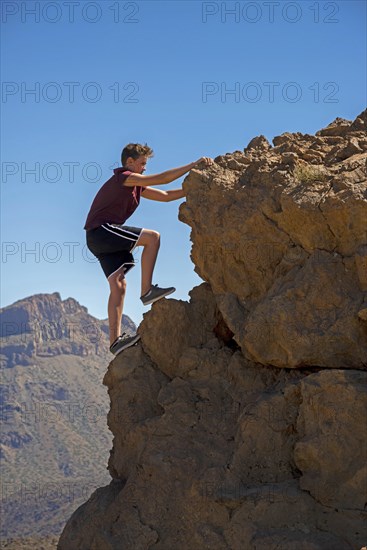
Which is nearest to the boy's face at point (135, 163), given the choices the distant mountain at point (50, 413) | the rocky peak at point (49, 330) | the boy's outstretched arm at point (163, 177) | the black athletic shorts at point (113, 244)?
the boy's outstretched arm at point (163, 177)

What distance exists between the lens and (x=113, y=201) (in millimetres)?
7996

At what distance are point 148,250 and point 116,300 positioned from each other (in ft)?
1.82

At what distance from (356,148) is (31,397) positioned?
114 meters

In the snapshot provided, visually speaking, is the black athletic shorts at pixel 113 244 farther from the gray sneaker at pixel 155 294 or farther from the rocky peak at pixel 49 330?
the rocky peak at pixel 49 330

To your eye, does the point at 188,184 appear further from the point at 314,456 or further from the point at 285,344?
the point at 314,456

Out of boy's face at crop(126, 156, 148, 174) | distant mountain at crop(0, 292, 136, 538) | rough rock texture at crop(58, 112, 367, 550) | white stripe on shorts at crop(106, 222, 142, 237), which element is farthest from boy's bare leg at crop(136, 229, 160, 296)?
distant mountain at crop(0, 292, 136, 538)

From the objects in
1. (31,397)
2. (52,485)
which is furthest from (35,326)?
(52,485)

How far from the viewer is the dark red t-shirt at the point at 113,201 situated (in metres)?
7.97

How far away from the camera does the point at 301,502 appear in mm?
6012

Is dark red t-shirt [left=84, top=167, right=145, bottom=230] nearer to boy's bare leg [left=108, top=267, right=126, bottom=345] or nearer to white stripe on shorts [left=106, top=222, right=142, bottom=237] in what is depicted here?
white stripe on shorts [left=106, top=222, right=142, bottom=237]

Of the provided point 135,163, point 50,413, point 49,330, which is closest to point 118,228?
point 135,163

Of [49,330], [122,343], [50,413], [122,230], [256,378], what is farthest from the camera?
[49,330]

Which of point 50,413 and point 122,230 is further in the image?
point 50,413

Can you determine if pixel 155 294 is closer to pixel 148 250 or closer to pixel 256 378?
pixel 148 250
